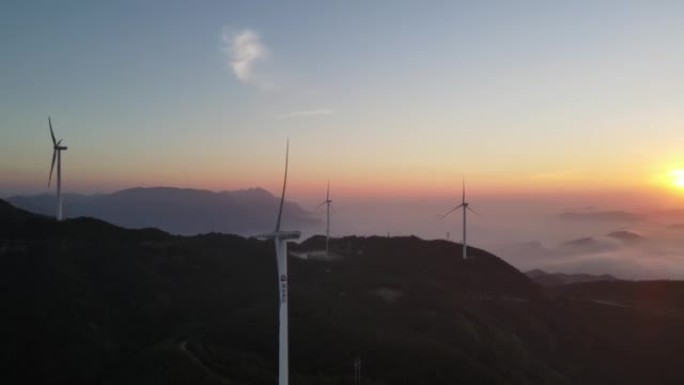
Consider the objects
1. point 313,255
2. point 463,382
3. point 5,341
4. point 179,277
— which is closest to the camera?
point 463,382

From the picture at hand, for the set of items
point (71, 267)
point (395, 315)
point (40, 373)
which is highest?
point (71, 267)

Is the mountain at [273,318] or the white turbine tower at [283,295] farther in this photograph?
the mountain at [273,318]

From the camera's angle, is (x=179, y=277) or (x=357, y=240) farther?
(x=357, y=240)

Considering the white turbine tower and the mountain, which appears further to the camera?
the mountain

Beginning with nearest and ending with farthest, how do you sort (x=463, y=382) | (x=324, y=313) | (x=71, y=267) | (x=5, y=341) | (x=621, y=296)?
(x=463, y=382) < (x=5, y=341) < (x=324, y=313) < (x=71, y=267) < (x=621, y=296)

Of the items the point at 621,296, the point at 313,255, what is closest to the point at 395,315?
the point at 313,255

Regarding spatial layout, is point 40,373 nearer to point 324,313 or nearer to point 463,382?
point 324,313

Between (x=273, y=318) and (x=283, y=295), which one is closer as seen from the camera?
(x=283, y=295)

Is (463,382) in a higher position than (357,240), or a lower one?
lower
